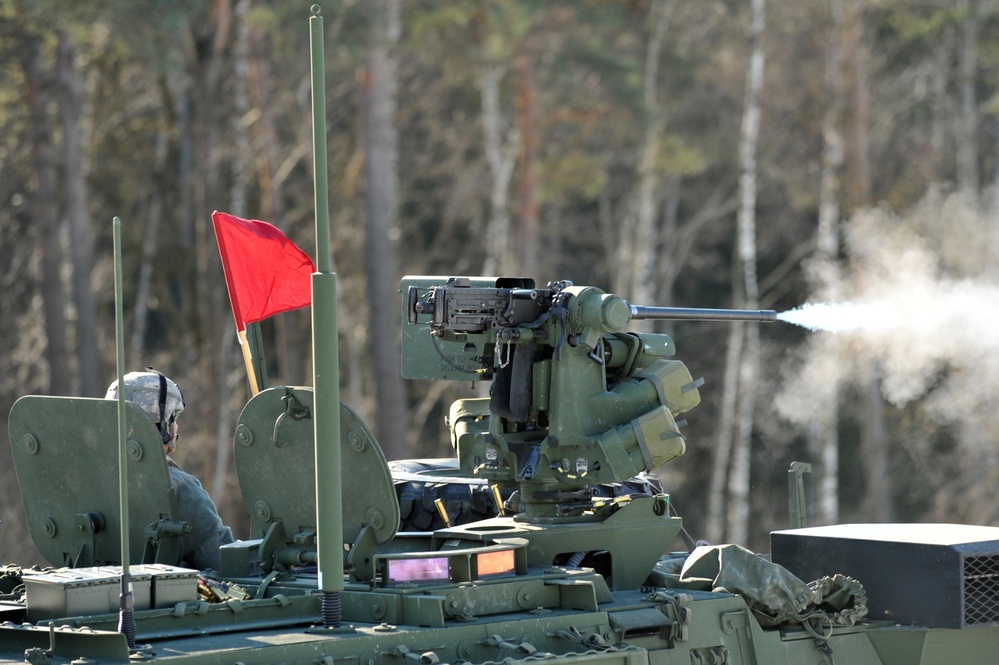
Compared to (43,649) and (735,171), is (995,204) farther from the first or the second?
(43,649)

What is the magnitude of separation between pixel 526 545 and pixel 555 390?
83 cm

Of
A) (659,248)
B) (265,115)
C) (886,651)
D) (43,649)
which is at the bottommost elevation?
(886,651)

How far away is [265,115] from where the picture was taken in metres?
23.8

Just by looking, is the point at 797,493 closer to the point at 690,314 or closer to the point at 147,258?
the point at 690,314

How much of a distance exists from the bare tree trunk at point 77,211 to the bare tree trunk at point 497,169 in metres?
5.96

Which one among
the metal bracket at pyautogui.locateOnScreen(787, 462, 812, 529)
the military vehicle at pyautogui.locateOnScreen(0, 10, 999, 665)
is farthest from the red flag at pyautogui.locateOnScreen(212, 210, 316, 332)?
the metal bracket at pyautogui.locateOnScreen(787, 462, 812, 529)

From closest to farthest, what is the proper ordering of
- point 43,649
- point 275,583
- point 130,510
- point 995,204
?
1. point 43,649
2. point 275,583
3. point 130,510
4. point 995,204

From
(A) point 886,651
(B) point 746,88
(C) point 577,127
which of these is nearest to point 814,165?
(B) point 746,88

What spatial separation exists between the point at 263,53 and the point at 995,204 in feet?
35.0

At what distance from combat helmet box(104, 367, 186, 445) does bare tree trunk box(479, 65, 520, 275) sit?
16.1 metres

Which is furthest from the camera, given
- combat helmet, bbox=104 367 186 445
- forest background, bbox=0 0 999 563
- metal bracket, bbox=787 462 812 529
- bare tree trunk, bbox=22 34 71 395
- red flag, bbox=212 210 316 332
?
→ forest background, bbox=0 0 999 563

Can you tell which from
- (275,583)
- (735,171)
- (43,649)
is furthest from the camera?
(735,171)

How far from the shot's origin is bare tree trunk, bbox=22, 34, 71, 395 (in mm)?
20172

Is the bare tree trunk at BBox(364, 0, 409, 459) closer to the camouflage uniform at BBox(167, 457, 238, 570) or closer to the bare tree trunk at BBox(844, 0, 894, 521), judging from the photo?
the bare tree trunk at BBox(844, 0, 894, 521)
